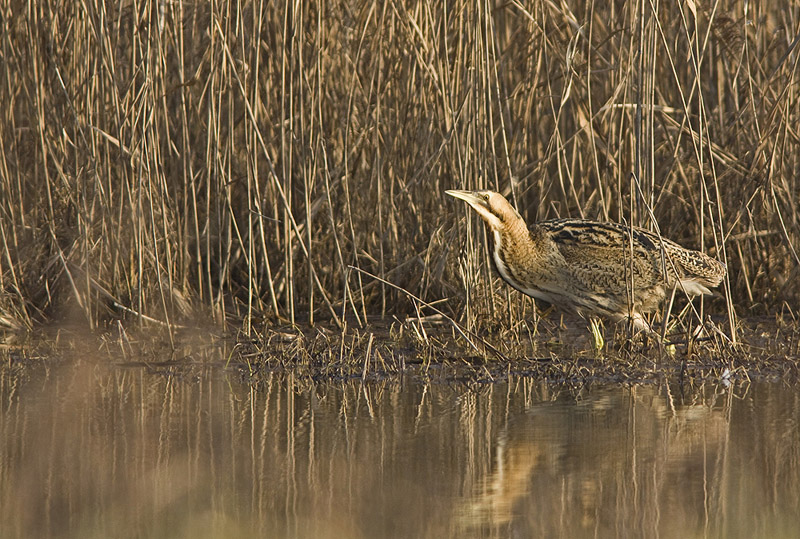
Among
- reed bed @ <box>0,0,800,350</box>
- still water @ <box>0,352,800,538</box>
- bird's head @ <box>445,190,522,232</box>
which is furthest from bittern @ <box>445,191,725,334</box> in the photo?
still water @ <box>0,352,800,538</box>

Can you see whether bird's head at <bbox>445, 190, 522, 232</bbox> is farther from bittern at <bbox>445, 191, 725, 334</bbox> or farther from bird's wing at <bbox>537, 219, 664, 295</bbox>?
bird's wing at <bbox>537, 219, 664, 295</bbox>

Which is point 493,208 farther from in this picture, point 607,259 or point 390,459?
point 390,459

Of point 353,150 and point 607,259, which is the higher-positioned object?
point 353,150

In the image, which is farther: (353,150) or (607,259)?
(353,150)

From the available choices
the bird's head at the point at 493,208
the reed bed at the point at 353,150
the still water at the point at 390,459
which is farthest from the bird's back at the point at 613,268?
the still water at the point at 390,459

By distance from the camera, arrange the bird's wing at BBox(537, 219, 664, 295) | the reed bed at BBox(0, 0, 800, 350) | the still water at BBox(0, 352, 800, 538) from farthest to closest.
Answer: the reed bed at BBox(0, 0, 800, 350) → the bird's wing at BBox(537, 219, 664, 295) → the still water at BBox(0, 352, 800, 538)

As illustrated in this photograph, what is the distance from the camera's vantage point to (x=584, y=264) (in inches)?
231

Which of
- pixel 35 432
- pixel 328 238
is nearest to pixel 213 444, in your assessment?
pixel 35 432

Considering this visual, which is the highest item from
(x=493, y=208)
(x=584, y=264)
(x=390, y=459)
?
(x=493, y=208)

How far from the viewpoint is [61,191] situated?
6875 millimetres

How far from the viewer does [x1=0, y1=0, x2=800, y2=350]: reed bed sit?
6.09 m

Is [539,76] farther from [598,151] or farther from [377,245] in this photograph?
[377,245]

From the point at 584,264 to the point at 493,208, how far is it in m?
0.50

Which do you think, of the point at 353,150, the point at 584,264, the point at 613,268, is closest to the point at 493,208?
the point at 584,264
